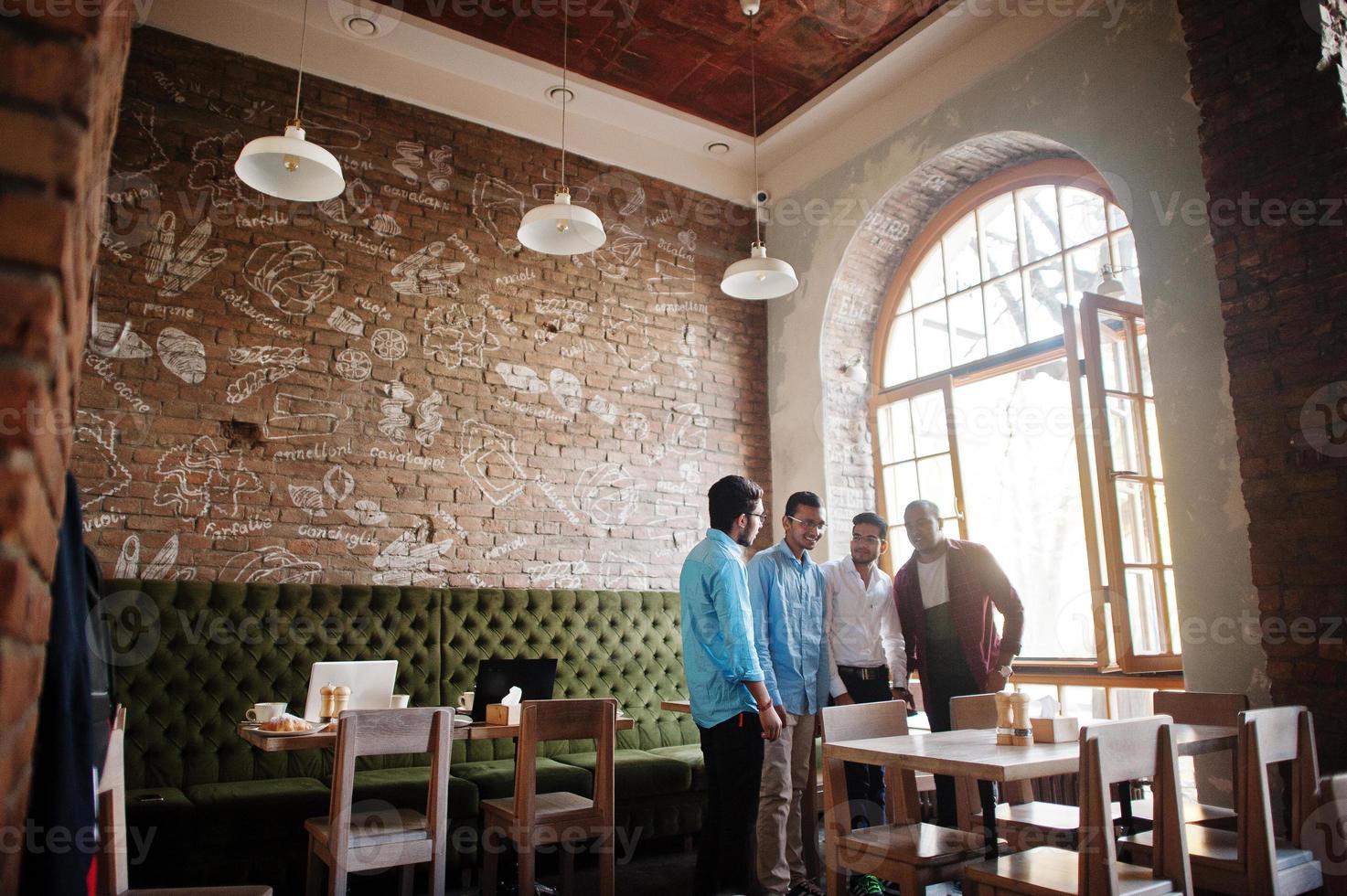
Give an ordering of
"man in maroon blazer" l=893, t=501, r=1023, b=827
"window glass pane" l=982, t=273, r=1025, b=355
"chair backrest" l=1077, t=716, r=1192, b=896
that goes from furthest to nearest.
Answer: "window glass pane" l=982, t=273, r=1025, b=355
"man in maroon blazer" l=893, t=501, r=1023, b=827
"chair backrest" l=1077, t=716, r=1192, b=896

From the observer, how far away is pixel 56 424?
33.3 inches

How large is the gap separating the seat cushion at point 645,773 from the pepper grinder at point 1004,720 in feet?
7.93

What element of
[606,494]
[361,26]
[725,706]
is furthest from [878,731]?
[361,26]

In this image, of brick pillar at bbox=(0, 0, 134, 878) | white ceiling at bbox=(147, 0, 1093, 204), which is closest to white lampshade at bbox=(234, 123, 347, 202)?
white ceiling at bbox=(147, 0, 1093, 204)

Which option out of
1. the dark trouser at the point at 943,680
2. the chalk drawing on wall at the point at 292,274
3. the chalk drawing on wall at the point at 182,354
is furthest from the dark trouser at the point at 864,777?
the chalk drawing on wall at the point at 182,354

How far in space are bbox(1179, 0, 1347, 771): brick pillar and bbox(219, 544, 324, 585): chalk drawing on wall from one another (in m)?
4.87

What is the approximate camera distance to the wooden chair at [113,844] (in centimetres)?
234

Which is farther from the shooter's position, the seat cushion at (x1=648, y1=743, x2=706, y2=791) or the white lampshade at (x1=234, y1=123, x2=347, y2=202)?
the seat cushion at (x1=648, y1=743, x2=706, y2=791)

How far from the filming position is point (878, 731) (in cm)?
336

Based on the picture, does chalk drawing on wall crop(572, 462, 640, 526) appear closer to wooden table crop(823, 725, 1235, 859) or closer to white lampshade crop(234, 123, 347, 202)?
white lampshade crop(234, 123, 347, 202)

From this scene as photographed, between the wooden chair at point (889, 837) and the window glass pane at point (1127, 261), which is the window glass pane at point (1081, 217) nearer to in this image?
the window glass pane at point (1127, 261)

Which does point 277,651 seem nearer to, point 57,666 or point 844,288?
point 57,666

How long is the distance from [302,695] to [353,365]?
2010mm

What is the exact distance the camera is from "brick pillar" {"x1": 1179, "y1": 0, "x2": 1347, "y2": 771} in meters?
3.59
